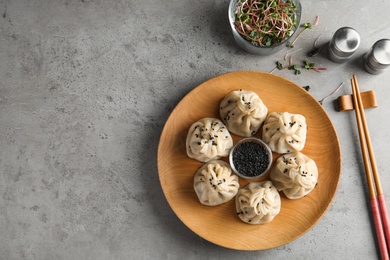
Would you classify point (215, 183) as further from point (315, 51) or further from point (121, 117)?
point (315, 51)

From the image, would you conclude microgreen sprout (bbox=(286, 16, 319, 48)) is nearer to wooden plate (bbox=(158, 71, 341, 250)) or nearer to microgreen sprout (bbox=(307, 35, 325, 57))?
microgreen sprout (bbox=(307, 35, 325, 57))

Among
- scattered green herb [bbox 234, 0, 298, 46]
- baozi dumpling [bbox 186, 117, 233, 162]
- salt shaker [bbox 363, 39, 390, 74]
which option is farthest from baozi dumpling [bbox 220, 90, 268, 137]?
salt shaker [bbox 363, 39, 390, 74]

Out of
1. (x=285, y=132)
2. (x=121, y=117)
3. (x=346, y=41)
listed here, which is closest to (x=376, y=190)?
(x=285, y=132)

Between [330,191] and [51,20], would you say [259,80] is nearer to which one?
[330,191]

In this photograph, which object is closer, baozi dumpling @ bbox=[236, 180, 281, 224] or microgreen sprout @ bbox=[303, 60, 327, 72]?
baozi dumpling @ bbox=[236, 180, 281, 224]

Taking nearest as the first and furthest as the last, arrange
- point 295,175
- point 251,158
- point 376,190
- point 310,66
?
1. point 295,175
2. point 251,158
3. point 376,190
4. point 310,66
